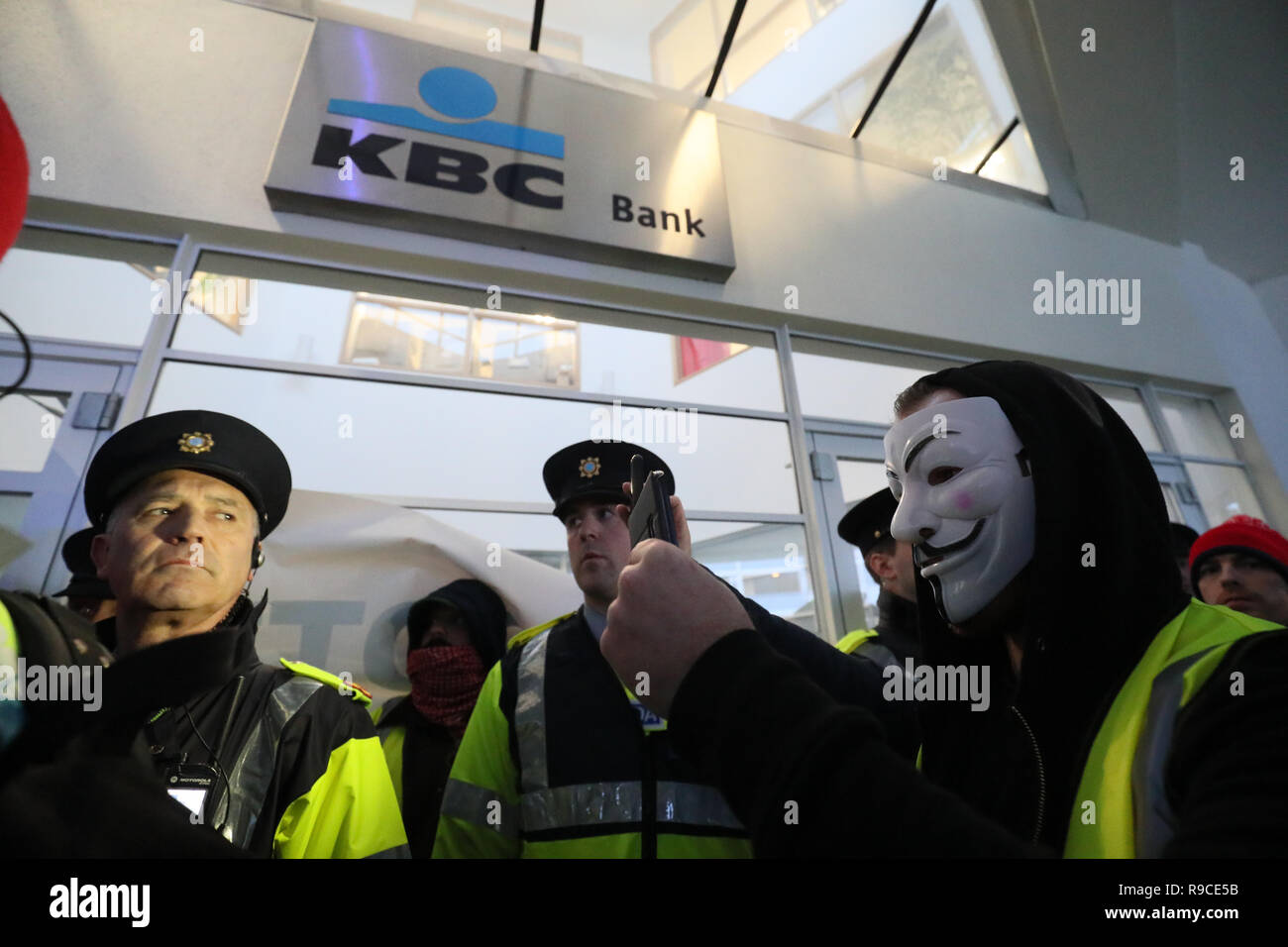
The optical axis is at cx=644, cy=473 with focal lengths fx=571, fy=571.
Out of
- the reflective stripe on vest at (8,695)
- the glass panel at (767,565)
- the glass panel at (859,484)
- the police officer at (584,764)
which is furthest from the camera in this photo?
the glass panel at (859,484)

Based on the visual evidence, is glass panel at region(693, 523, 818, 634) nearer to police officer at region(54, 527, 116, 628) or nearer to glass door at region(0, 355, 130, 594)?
police officer at region(54, 527, 116, 628)

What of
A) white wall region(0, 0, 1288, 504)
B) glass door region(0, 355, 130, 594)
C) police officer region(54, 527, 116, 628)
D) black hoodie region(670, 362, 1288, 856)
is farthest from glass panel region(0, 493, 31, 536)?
black hoodie region(670, 362, 1288, 856)

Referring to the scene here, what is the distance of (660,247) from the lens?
9.11ft

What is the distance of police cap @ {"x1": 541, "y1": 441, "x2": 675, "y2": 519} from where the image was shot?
1.71 m

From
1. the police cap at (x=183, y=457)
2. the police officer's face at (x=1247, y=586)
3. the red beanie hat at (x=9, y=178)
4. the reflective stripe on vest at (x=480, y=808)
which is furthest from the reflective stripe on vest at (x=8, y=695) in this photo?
the police officer's face at (x=1247, y=586)

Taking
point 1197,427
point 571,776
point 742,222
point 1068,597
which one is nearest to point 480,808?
point 571,776

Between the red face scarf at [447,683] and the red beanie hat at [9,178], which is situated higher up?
the red beanie hat at [9,178]

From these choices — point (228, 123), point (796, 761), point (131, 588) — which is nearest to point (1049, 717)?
point (796, 761)

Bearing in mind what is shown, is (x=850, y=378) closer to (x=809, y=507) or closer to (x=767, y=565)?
(x=809, y=507)

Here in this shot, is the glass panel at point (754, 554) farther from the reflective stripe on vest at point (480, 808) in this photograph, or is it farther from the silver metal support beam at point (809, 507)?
the reflective stripe on vest at point (480, 808)

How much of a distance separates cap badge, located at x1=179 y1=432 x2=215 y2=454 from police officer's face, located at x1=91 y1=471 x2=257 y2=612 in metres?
0.05

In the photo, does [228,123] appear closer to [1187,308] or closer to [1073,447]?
[1073,447]

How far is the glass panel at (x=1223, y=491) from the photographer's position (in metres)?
3.69

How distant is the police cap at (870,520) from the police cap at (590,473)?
0.84 meters
